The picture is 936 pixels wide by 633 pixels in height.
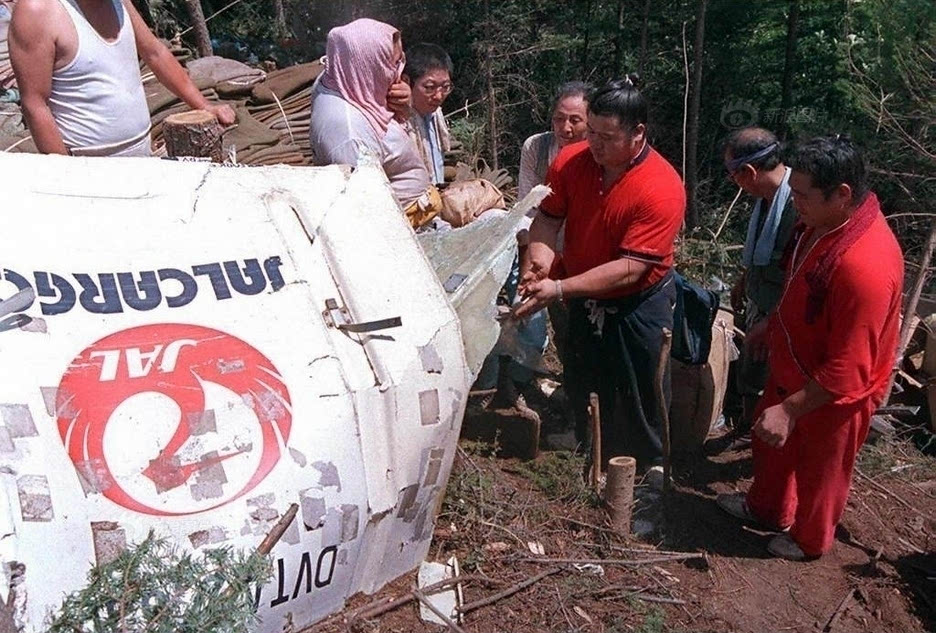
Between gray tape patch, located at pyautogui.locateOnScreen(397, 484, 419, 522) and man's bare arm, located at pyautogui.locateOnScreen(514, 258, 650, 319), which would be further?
man's bare arm, located at pyautogui.locateOnScreen(514, 258, 650, 319)

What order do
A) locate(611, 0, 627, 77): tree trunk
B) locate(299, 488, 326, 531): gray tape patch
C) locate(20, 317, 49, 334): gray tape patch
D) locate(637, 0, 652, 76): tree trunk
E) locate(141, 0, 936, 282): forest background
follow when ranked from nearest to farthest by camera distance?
locate(20, 317, 49, 334): gray tape patch < locate(299, 488, 326, 531): gray tape patch < locate(141, 0, 936, 282): forest background < locate(637, 0, 652, 76): tree trunk < locate(611, 0, 627, 77): tree trunk

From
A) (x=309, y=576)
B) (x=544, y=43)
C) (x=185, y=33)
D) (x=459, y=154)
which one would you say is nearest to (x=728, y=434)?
(x=309, y=576)

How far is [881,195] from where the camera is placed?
7289 mm

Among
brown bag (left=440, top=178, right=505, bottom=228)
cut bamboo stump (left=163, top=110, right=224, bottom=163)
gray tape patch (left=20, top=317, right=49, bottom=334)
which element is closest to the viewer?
gray tape patch (left=20, top=317, right=49, bottom=334)

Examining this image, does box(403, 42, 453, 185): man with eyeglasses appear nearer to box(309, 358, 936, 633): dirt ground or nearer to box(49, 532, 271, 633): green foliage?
box(309, 358, 936, 633): dirt ground

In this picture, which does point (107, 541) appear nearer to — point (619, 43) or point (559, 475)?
point (559, 475)

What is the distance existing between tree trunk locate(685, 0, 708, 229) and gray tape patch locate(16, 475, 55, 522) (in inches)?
266

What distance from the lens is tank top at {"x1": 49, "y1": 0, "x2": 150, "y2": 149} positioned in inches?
127

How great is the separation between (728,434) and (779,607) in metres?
1.37

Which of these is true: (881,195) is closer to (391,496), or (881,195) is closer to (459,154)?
(459,154)

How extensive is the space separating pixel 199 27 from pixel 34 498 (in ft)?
23.9

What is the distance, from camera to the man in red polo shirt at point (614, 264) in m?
3.57

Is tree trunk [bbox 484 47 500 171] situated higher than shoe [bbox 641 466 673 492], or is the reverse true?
tree trunk [bbox 484 47 500 171]

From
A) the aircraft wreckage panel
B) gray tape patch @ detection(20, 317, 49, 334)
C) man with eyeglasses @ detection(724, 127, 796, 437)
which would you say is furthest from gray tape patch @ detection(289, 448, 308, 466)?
man with eyeglasses @ detection(724, 127, 796, 437)
